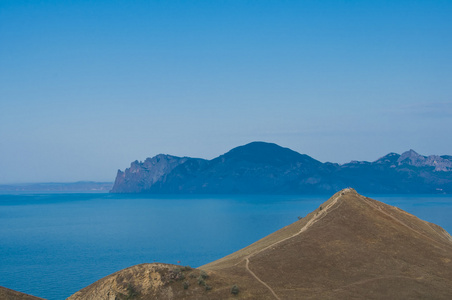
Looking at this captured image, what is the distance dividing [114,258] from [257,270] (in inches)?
3120

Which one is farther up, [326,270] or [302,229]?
[302,229]

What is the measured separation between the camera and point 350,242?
2586 inches

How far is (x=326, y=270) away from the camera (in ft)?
190

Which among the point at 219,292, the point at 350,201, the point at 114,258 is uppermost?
the point at 350,201

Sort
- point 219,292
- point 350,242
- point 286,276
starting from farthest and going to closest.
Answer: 1. point 350,242
2. point 286,276
3. point 219,292

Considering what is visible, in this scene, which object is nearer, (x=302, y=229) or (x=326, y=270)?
(x=326, y=270)

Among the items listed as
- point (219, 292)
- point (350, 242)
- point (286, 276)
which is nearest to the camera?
point (219, 292)

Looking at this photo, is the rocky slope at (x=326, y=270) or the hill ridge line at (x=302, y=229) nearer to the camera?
the rocky slope at (x=326, y=270)

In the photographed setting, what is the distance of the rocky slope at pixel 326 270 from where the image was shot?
50.7 metres

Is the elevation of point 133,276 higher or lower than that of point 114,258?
higher

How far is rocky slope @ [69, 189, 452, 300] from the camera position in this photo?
5069cm

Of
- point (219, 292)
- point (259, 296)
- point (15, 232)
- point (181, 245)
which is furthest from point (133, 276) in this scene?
point (15, 232)

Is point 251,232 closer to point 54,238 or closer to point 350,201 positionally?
point 54,238

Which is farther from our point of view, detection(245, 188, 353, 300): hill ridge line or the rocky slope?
detection(245, 188, 353, 300): hill ridge line
